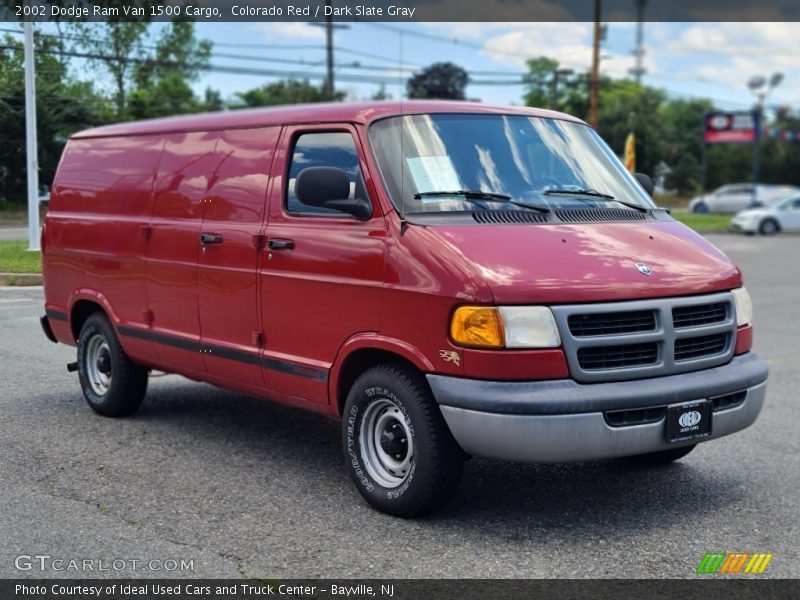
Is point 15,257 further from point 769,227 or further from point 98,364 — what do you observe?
point 769,227

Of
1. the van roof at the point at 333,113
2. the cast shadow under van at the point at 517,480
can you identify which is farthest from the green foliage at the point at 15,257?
the van roof at the point at 333,113

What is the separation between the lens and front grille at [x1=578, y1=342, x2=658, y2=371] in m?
4.93

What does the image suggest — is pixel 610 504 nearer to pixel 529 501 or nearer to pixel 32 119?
pixel 529 501

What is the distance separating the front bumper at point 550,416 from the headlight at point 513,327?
7.5 inches

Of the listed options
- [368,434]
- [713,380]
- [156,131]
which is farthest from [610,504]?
[156,131]

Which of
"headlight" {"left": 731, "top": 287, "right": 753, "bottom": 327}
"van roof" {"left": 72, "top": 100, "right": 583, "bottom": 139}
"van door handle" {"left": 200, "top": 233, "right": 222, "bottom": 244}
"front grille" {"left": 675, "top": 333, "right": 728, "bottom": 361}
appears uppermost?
"van roof" {"left": 72, "top": 100, "right": 583, "bottom": 139}

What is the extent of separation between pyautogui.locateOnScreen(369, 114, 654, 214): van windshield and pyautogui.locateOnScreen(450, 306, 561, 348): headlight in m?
0.79

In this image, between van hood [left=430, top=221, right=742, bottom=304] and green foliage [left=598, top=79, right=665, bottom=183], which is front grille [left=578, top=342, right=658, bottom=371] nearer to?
van hood [left=430, top=221, right=742, bottom=304]

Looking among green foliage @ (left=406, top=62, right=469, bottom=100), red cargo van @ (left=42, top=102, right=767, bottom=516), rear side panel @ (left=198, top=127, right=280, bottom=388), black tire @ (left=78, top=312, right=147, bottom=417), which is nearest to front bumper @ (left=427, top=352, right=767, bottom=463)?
red cargo van @ (left=42, top=102, right=767, bottom=516)

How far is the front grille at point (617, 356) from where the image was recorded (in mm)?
4934

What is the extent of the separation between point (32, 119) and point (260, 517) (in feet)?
25.8

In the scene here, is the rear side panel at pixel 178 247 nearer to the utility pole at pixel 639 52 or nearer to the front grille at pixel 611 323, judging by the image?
the front grille at pixel 611 323

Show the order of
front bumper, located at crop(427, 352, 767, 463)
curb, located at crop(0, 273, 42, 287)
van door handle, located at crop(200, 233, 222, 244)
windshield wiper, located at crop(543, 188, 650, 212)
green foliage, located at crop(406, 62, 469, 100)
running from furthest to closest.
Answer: green foliage, located at crop(406, 62, 469, 100)
curb, located at crop(0, 273, 42, 287)
van door handle, located at crop(200, 233, 222, 244)
windshield wiper, located at crop(543, 188, 650, 212)
front bumper, located at crop(427, 352, 767, 463)

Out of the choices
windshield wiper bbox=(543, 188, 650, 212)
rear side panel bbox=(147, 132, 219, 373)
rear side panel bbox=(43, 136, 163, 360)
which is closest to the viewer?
windshield wiper bbox=(543, 188, 650, 212)
